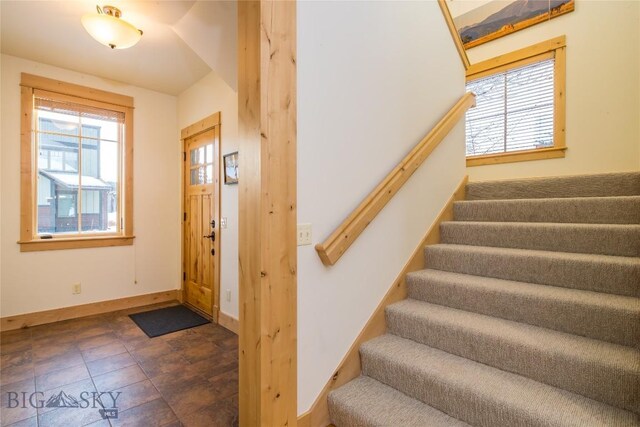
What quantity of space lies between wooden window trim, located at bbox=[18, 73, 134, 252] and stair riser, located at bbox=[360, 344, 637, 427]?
12.0 ft

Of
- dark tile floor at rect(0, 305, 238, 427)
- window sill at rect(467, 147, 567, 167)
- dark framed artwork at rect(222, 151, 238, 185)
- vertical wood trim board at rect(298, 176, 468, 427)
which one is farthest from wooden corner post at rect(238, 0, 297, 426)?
window sill at rect(467, 147, 567, 167)

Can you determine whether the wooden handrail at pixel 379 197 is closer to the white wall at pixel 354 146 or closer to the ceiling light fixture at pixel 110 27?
the white wall at pixel 354 146

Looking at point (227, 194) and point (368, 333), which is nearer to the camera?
point (368, 333)

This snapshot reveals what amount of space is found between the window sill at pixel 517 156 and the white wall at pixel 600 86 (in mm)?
64

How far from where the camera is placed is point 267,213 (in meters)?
1.37

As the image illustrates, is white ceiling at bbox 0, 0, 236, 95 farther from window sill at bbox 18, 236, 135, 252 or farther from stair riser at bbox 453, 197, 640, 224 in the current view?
stair riser at bbox 453, 197, 640, 224

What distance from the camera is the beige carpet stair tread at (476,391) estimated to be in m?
1.17

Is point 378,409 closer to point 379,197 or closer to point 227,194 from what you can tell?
point 379,197

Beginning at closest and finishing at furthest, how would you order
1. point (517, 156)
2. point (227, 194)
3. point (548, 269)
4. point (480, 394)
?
point (480, 394) < point (548, 269) < point (227, 194) < point (517, 156)

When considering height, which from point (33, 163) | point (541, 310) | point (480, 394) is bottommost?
point (480, 394)

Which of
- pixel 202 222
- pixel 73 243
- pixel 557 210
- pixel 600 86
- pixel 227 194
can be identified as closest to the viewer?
pixel 557 210

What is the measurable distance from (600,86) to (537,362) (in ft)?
10.9

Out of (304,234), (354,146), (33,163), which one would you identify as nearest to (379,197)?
(354,146)

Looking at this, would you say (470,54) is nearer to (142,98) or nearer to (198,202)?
(198,202)
